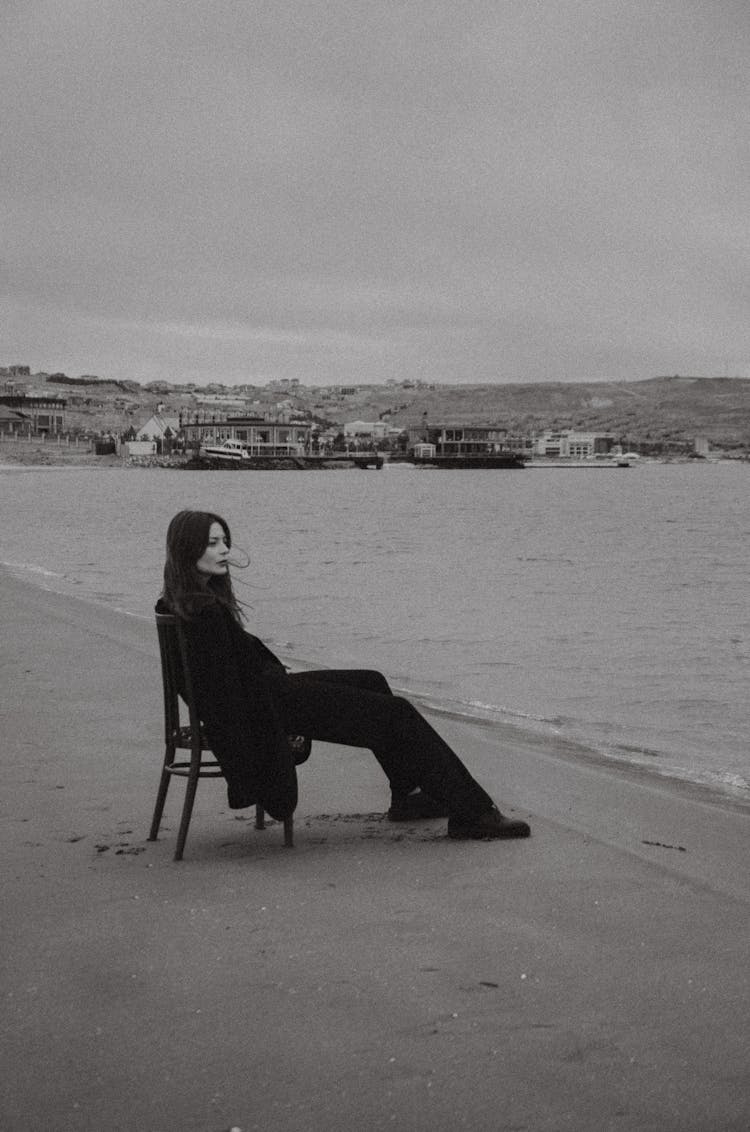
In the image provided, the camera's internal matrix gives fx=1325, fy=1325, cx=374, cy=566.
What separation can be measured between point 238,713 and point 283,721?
0.27 metres

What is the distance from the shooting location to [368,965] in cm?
379

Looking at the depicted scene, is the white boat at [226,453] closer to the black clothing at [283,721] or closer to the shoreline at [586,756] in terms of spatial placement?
the shoreline at [586,756]

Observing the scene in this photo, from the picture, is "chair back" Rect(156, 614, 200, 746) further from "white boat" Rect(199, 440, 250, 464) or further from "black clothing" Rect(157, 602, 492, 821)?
"white boat" Rect(199, 440, 250, 464)

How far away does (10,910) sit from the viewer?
4.26 meters

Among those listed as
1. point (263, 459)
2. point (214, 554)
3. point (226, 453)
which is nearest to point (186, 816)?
point (214, 554)

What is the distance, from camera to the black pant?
5016mm

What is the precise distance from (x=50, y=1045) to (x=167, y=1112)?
1.53 ft

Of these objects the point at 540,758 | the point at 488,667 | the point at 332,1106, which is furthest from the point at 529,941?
the point at 488,667

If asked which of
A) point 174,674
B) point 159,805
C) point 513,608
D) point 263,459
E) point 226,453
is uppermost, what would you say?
point 226,453

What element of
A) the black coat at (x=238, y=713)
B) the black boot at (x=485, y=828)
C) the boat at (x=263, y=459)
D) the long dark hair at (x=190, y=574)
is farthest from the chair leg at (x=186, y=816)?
the boat at (x=263, y=459)

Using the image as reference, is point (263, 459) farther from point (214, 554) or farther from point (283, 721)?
point (214, 554)

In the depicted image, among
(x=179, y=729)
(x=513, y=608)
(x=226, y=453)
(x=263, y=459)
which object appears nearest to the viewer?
(x=179, y=729)

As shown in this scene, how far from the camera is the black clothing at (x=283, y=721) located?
4.78 metres

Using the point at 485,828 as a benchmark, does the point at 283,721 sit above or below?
above
